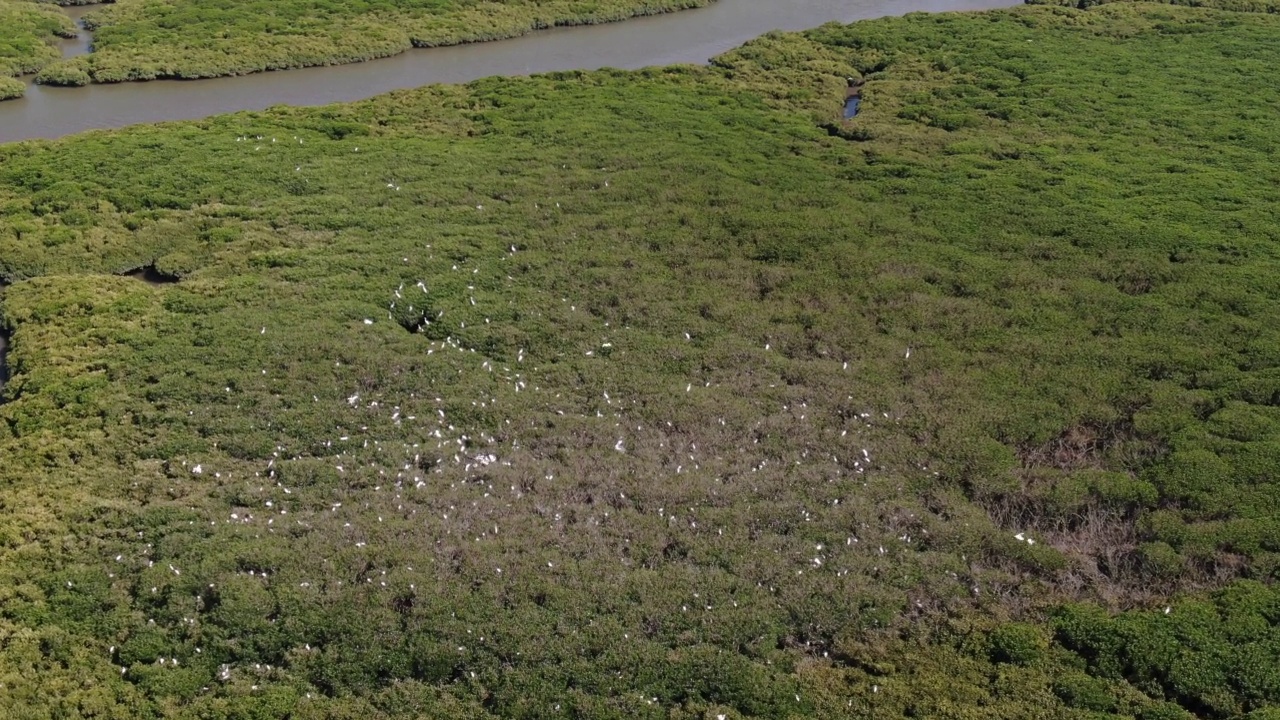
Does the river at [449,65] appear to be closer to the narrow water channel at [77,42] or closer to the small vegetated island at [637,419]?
the narrow water channel at [77,42]

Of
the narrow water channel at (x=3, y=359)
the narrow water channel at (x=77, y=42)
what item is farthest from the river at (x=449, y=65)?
the narrow water channel at (x=3, y=359)

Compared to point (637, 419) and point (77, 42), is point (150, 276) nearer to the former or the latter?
point (637, 419)

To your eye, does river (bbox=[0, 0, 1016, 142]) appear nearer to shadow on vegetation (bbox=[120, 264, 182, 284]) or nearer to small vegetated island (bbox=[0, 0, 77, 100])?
small vegetated island (bbox=[0, 0, 77, 100])

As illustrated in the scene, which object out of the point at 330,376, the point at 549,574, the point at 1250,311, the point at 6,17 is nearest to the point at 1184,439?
the point at 1250,311

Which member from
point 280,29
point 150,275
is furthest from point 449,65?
point 150,275

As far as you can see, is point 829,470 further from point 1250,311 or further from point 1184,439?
point 1250,311
